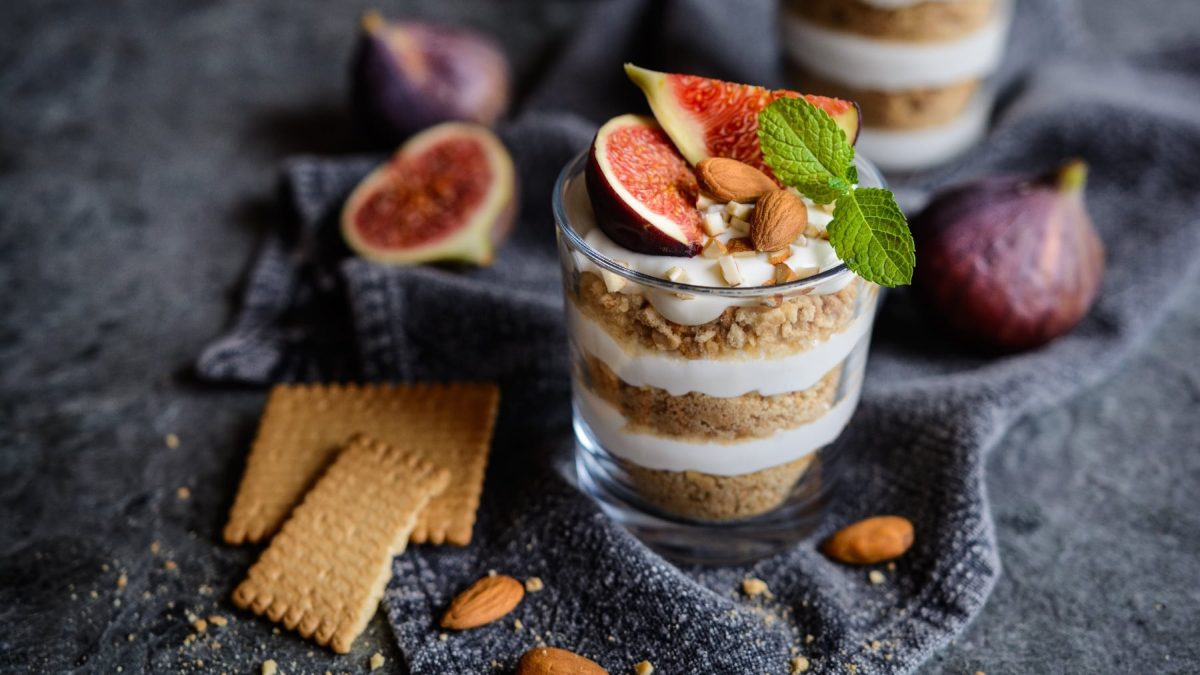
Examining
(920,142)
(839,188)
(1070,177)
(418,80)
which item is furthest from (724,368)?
(418,80)

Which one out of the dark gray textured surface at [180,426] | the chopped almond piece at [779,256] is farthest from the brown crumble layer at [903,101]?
the chopped almond piece at [779,256]

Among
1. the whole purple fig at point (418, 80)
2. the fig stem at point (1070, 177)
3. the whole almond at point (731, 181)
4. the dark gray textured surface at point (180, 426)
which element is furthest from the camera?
the whole purple fig at point (418, 80)

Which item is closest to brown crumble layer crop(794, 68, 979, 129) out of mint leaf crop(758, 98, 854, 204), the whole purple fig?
the whole purple fig

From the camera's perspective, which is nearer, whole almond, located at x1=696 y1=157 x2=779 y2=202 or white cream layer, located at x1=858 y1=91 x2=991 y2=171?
whole almond, located at x1=696 y1=157 x2=779 y2=202

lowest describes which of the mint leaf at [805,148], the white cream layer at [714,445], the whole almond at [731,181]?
the white cream layer at [714,445]

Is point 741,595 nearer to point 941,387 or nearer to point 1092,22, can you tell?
point 941,387

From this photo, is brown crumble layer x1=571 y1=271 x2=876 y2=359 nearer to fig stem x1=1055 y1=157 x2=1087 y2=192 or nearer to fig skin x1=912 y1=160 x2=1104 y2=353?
fig skin x1=912 y1=160 x2=1104 y2=353

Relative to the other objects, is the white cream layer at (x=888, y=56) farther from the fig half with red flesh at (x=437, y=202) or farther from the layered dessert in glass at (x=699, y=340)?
the layered dessert in glass at (x=699, y=340)
